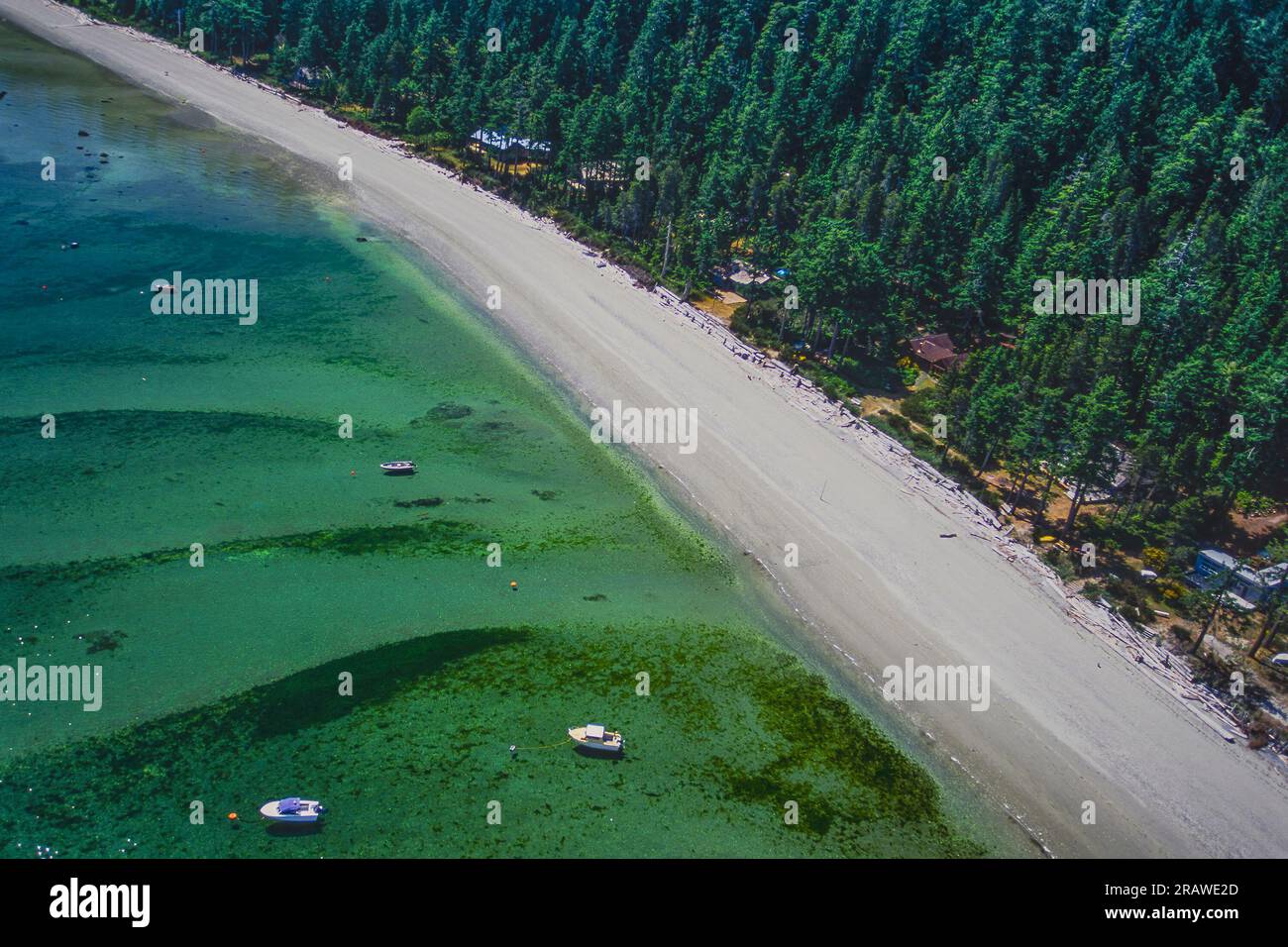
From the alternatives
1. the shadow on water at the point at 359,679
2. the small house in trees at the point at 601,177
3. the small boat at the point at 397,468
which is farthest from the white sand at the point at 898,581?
the shadow on water at the point at 359,679

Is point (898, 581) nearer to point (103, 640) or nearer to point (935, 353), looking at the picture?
point (935, 353)

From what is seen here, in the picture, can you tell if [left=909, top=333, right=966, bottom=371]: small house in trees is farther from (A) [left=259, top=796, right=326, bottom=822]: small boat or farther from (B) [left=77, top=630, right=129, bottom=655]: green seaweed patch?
(B) [left=77, top=630, right=129, bottom=655]: green seaweed patch

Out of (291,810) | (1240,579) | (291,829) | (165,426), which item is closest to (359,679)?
(291,810)

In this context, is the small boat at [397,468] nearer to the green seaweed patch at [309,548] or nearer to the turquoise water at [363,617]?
the turquoise water at [363,617]

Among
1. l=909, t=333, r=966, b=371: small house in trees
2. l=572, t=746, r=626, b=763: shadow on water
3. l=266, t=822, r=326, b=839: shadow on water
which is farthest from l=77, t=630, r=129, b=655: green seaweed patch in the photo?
l=909, t=333, r=966, b=371: small house in trees
